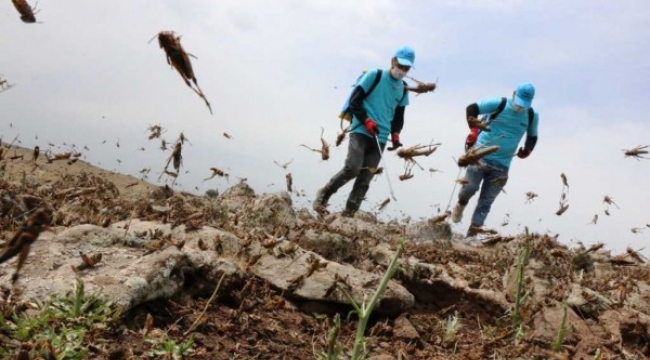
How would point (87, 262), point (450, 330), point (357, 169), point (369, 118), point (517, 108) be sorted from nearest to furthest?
1. point (87, 262)
2. point (450, 330)
3. point (369, 118)
4. point (357, 169)
5. point (517, 108)

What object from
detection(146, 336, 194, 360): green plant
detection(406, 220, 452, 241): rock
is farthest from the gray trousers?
detection(146, 336, 194, 360): green plant

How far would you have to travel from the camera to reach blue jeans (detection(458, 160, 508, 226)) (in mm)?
7910

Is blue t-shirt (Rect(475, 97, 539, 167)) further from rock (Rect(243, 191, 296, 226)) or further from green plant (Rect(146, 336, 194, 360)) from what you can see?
green plant (Rect(146, 336, 194, 360))

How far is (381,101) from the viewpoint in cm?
725

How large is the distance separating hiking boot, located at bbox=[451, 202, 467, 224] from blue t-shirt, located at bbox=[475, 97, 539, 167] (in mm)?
930

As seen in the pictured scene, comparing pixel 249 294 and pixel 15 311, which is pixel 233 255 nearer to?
pixel 249 294

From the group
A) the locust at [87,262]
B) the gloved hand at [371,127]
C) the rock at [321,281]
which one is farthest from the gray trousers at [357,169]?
the locust at [87,262]

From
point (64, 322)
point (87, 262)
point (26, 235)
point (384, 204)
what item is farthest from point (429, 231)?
point (26, 235)

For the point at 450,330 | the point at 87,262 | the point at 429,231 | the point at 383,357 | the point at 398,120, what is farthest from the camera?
the point at 398,120

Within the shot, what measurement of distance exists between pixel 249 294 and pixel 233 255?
0.41 metres

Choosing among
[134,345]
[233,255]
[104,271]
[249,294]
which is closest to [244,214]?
[233,255]

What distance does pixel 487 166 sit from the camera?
7871mm

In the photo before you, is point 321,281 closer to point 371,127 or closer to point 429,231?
point 371,127

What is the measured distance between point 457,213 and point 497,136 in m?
1.36
